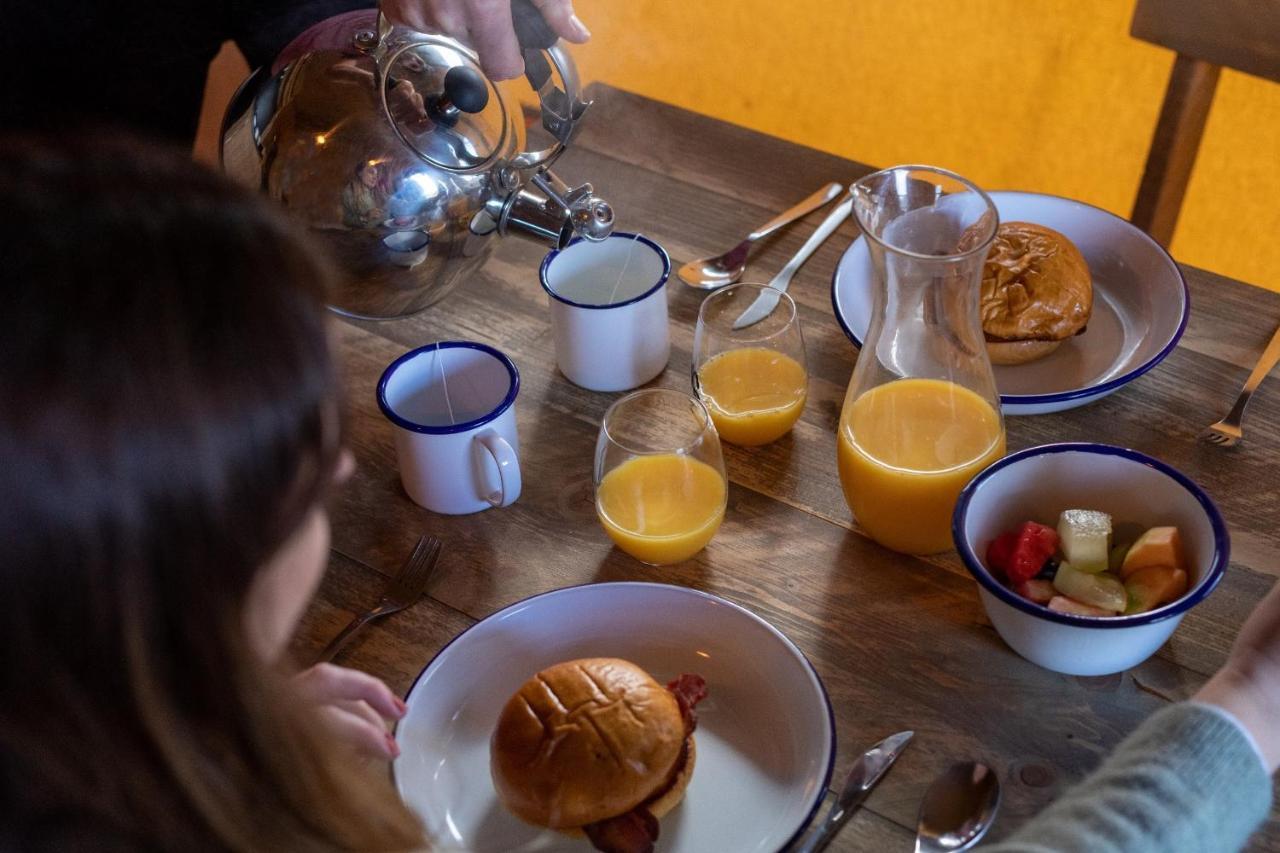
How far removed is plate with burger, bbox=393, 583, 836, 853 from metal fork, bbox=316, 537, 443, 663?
82mm

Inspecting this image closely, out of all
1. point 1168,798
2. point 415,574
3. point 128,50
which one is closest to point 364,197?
point 415,574

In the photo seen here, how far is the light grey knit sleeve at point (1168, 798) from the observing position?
0.66 m

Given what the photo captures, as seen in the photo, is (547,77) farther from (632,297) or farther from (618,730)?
(618,730)

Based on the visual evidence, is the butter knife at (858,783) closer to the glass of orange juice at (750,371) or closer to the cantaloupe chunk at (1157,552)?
the cantaloupe chunk at (1157,552)

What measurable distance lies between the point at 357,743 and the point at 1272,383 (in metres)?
0.83

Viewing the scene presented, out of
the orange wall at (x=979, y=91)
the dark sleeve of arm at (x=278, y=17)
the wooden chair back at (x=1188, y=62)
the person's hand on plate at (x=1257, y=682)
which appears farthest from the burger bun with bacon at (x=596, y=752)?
the orange wall at (x=979, y=91)

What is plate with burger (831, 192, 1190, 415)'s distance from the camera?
1.06 metres

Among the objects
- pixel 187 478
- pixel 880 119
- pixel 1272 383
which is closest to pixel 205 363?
pixel 187 478

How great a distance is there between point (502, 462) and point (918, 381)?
1.07ft

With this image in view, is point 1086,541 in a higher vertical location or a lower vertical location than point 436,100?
lower

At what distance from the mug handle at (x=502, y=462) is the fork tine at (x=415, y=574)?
6 centimetres

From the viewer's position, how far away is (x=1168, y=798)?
67 cm

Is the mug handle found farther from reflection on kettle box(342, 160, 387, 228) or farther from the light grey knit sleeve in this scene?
the light grey knit sleeve


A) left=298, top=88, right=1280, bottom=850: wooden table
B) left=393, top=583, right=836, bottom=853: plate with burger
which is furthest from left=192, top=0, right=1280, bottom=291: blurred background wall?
left=393, top=583, right=836, bottom=853: plate with burger
